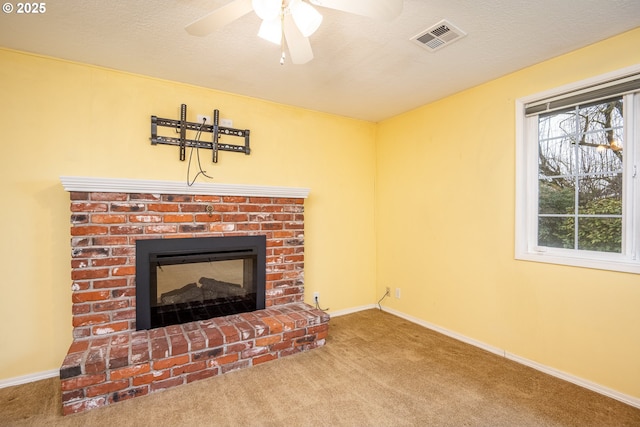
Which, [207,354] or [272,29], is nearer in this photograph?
[272,29]

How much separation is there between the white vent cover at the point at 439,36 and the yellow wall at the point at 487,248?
88cm

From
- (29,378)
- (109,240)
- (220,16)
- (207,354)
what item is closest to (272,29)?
(220,16)

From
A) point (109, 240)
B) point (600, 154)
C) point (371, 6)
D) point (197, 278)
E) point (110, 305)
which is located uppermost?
point (371, 6)

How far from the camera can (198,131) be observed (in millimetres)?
2795

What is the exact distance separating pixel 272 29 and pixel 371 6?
0.49 metres

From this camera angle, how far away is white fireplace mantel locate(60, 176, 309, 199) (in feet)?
7.25

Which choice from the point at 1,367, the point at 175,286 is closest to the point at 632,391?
the point at 175,286

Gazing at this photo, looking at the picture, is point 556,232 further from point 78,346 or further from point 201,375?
point 78,346

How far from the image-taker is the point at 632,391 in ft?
6.37

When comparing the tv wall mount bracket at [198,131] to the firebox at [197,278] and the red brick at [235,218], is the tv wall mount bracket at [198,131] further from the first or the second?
the firebox at [197,278]

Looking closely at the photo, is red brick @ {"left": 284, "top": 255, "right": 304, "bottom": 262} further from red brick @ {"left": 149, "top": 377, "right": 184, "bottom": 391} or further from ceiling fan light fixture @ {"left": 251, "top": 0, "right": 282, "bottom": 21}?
ceiling fan light fixture @ {"left": 251, "top": 0, "right": 282, "bottom": 21}

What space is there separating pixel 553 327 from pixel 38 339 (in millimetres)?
3818

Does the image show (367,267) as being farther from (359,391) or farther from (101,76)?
(101,76)

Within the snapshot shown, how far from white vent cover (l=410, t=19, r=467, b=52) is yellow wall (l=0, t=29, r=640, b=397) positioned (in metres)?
0.88
